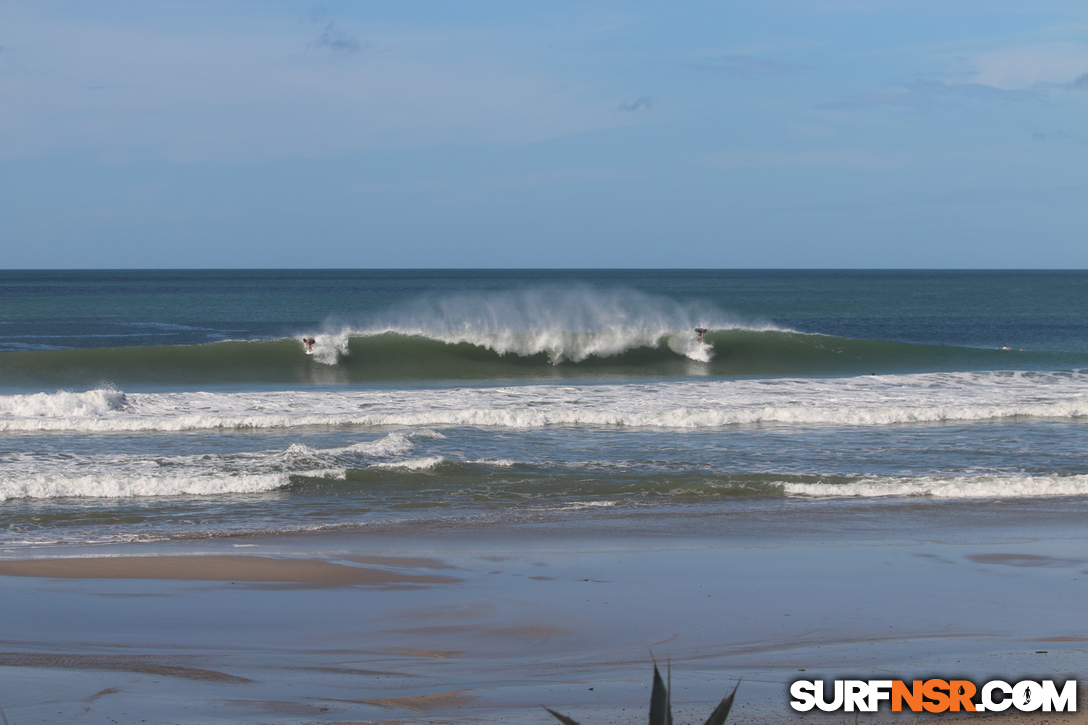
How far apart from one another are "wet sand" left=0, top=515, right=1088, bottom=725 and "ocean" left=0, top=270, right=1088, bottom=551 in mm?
951

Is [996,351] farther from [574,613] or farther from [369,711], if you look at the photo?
[369,711]

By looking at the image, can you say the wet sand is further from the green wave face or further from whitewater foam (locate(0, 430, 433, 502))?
the green wave face

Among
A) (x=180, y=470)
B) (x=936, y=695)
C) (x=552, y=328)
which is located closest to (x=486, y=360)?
(x=552, y=328)

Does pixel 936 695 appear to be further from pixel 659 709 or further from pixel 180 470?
pixel 180 470

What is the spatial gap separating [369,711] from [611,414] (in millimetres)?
10233

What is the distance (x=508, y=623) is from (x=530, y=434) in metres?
7.38

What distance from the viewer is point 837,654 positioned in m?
4.65

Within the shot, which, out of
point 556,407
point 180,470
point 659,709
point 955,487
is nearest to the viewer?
point 659,709

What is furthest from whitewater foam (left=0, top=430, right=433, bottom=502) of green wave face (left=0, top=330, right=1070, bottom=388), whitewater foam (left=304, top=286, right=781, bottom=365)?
whitewater foam (left=304, top=286, right=781, bottom=365)

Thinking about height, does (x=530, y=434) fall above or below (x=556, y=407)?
below

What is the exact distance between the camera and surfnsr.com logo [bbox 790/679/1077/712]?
3695mm

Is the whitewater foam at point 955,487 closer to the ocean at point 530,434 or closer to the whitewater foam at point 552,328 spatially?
the ocean at point 530,434

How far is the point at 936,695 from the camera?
3895 millimetres

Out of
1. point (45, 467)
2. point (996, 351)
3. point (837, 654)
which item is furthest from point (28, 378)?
point (996, 351)
